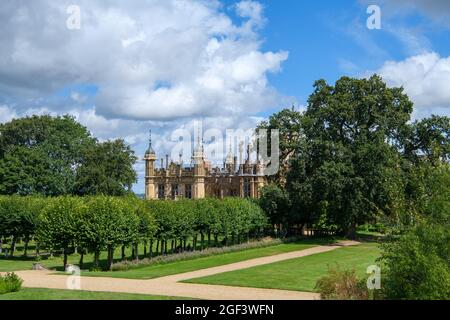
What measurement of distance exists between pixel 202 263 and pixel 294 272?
30.3 feet

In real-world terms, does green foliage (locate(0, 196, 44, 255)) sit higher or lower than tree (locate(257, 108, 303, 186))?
lower

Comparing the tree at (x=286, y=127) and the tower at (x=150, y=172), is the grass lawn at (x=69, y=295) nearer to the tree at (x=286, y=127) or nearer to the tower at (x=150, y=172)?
the tree at (x=286, y=127)

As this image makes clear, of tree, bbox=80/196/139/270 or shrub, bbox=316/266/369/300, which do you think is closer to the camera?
shrub, bbox=316/266/369/300

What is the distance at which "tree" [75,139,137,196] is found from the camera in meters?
66.8

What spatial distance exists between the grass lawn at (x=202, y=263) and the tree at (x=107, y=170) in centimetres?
2372

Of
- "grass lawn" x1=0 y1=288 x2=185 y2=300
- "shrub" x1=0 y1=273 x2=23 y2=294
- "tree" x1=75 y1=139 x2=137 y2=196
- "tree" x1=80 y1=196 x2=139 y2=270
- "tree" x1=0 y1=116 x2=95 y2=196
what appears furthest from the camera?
"tree" x1=0 y1=116 x2=95 y2=196

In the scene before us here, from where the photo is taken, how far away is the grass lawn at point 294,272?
26.6 meters

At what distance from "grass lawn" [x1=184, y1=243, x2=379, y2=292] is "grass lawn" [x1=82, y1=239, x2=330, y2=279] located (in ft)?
12.5

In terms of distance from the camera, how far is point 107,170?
68.3 meters

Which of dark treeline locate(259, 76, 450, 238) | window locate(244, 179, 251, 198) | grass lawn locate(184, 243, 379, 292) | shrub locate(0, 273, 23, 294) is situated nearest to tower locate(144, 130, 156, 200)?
window locate(244, 179, 251, 198)

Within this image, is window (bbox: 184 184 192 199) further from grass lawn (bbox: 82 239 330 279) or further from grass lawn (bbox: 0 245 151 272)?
grass lawn (bbox: 0 245 151 272)

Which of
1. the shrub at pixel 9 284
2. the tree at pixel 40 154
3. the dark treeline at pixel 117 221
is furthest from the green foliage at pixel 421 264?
the tree at pixel 40 154

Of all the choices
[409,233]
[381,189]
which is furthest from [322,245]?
[409,233]
